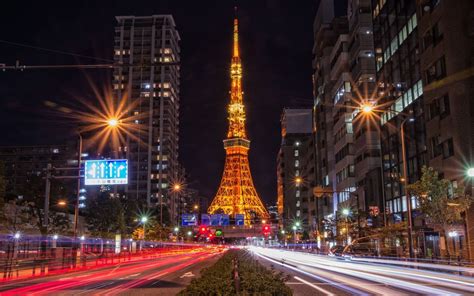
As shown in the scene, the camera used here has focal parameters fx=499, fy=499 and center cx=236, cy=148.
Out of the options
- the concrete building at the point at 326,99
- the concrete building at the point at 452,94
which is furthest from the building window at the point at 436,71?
the concrete building at the point at 326,99

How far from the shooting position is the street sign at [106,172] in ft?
104

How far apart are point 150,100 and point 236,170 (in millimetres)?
37666

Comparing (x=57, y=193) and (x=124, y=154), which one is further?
(x=124, y=154)

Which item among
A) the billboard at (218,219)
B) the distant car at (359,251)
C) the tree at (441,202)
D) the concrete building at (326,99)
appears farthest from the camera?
the concrete building at (326,99)

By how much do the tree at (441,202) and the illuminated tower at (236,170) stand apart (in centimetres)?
10875

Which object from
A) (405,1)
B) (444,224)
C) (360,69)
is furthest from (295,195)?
(444,224)

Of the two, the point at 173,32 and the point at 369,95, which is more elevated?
the point at 173,32

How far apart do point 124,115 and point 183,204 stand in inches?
1907

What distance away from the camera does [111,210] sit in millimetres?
70375

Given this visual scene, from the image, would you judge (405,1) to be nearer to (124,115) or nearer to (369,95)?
(369,95)

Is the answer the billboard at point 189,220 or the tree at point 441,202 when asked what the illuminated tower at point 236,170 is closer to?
the billboard at point 189,220

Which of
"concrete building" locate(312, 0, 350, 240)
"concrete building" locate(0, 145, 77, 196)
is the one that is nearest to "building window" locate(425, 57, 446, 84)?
"concrete building" locate(312, 0, 350, 240)

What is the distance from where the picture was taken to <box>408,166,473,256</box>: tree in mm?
35531

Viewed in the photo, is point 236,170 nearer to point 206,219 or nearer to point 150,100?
point 150,100
